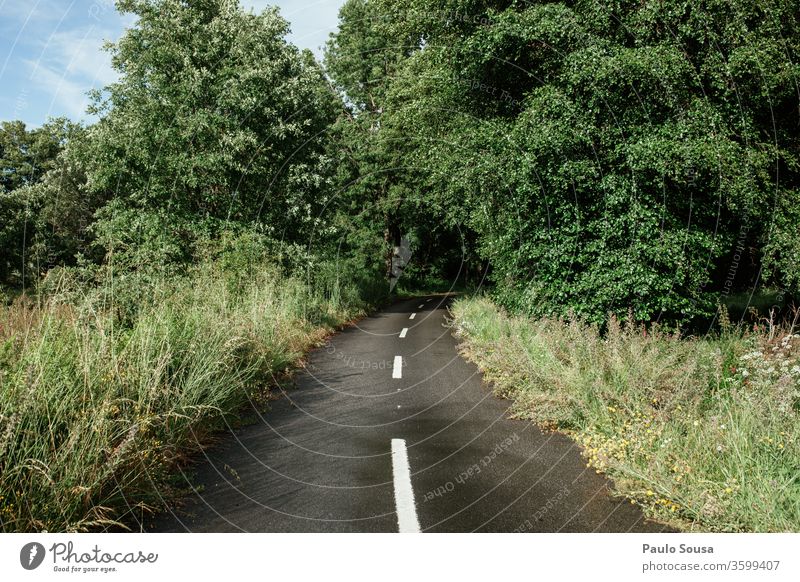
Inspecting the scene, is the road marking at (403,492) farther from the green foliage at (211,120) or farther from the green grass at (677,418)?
the green foliage at (211,120)

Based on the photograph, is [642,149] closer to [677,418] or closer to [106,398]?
[677,418]

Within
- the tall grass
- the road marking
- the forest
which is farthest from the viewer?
the forest

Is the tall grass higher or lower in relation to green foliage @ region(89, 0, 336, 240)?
lower

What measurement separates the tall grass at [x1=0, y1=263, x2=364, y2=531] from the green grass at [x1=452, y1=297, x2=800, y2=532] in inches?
165

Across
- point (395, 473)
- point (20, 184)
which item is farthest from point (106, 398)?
point (20, 184)

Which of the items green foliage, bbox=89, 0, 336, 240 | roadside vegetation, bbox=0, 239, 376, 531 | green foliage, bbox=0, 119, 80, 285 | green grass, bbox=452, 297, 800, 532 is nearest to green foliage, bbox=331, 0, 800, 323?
green grass, bbox=452, 297, 800, 532

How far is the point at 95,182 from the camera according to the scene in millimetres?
19328

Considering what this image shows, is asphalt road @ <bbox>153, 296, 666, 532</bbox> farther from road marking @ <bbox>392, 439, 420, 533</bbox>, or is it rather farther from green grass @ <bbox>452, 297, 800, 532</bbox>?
green grass @ <bbox>452, 297, 800, 532</bbox>

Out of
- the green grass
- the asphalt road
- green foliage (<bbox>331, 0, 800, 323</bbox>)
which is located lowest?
the asphalt road

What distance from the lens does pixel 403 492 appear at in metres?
4.59

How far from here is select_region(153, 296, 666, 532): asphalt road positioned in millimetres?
4027

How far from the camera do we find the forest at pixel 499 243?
4.36 m

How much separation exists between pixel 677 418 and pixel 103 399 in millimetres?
5724
